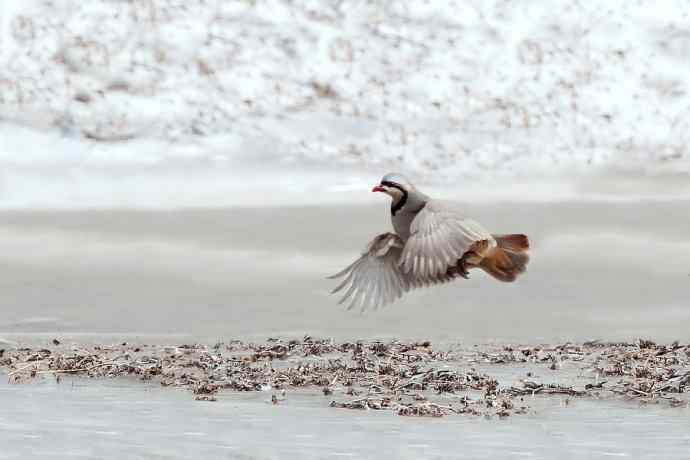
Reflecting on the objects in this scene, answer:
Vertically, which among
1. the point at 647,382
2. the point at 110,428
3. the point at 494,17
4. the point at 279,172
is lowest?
the point at 110,428

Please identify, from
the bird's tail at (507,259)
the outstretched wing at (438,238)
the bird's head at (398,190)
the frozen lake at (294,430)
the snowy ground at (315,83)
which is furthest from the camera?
the snowy ground at (315,83)

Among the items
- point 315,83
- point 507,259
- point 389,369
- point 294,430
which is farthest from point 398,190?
point 315,83

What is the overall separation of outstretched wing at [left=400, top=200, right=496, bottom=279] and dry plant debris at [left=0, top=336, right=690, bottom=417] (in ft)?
3.16

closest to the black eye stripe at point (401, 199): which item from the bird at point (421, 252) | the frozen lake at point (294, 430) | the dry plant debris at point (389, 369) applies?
the bird at point (421, 252)

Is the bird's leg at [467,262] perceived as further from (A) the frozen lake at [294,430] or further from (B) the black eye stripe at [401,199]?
(A) the frozen lake at [294,430]

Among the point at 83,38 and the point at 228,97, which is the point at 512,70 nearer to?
the point at 228,97

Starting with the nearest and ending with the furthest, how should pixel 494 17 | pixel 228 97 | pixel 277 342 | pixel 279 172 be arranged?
1. pixel 277 342
2. pixel 279 172
3. pixel 228 97
4. pixel 494 17

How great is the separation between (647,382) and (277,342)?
4.12 m

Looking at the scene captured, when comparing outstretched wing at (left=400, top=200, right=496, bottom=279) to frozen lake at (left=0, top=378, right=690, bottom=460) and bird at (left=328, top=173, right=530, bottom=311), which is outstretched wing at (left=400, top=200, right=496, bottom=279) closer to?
bird at (left=328, top=173, right=530, bottom=311)

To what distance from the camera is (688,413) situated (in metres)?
9.35

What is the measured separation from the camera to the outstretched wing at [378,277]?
10.8 metres

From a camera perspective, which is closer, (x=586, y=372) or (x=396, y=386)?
(x=396, y=386)

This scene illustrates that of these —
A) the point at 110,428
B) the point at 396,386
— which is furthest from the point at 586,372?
the point at 110,428

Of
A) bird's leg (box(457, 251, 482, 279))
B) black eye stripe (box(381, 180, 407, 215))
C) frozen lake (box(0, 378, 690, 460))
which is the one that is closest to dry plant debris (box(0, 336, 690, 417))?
frozen lake (box(0, 378, 690, 460))
